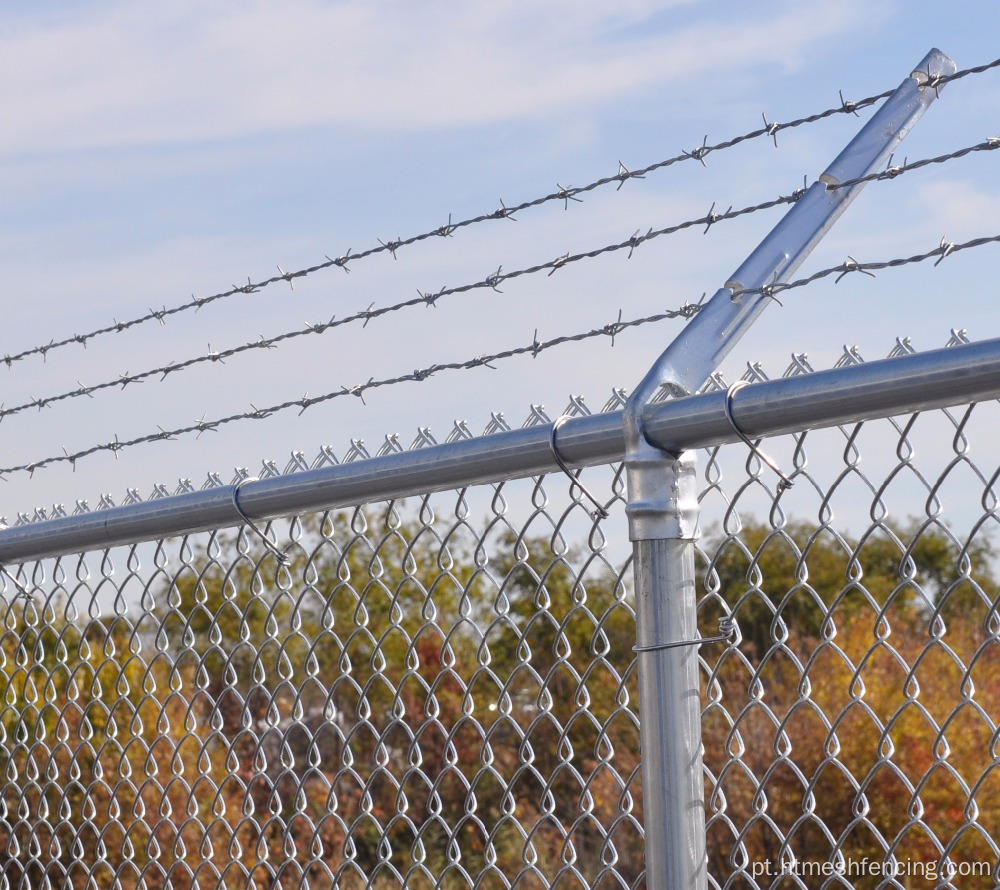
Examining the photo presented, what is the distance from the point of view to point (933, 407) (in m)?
1.90

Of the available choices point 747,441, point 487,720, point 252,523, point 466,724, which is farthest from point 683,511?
point 487,720

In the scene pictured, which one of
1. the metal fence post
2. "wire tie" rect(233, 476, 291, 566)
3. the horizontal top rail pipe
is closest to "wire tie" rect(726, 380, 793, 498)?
the horizontal top rail pipe

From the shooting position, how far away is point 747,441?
2.08 m

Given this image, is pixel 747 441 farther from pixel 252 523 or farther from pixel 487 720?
pixel 487 720

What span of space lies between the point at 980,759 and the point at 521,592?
26.9ft

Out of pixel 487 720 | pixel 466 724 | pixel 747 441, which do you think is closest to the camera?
pixel 747 441

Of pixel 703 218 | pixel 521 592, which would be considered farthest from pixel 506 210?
pixel 521 592

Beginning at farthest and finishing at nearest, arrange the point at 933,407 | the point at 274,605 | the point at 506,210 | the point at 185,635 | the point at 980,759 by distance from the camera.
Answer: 1. the point at 980,759
2. the point at 185,635
3. the point at 274,605
4. the point at 506,210
5. the point at 933,407

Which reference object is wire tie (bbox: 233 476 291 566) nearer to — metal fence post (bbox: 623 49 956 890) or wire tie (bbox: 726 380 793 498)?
metal fence post (bbox: 623 49 956 890)

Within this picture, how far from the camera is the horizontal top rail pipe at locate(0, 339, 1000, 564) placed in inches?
73.6

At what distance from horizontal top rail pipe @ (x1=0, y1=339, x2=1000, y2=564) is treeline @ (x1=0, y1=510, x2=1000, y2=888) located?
14 cm

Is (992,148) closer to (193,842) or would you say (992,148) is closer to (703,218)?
(703,218)

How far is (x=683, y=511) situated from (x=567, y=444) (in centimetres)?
25

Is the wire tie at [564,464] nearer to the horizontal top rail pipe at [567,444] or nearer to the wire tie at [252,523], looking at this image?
the horizontal top rail pipe at [567,444]
